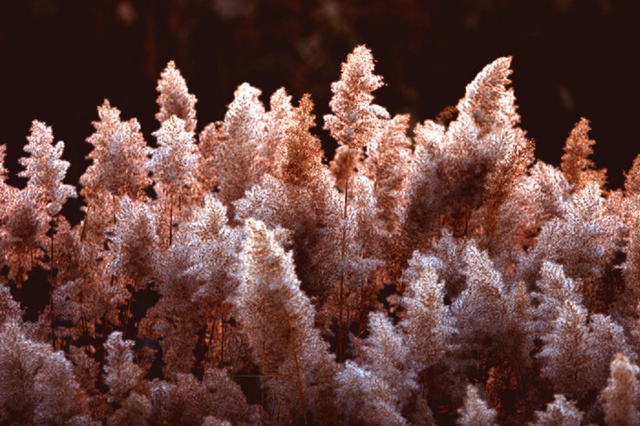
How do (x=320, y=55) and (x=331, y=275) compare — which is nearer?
(x=331, y=275)

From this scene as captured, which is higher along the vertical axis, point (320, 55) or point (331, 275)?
point (320, 55)

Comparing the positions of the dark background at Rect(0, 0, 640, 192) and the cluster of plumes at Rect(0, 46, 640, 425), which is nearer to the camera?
the cluster of plumes at Rect(0, 46, 640, 425)

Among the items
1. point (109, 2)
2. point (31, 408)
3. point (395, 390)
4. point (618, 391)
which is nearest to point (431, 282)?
point (395, 390)

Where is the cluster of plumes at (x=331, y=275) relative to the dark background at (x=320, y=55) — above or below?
below

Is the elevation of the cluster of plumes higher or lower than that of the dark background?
lower

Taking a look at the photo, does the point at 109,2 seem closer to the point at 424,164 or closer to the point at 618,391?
the point at 424,164
